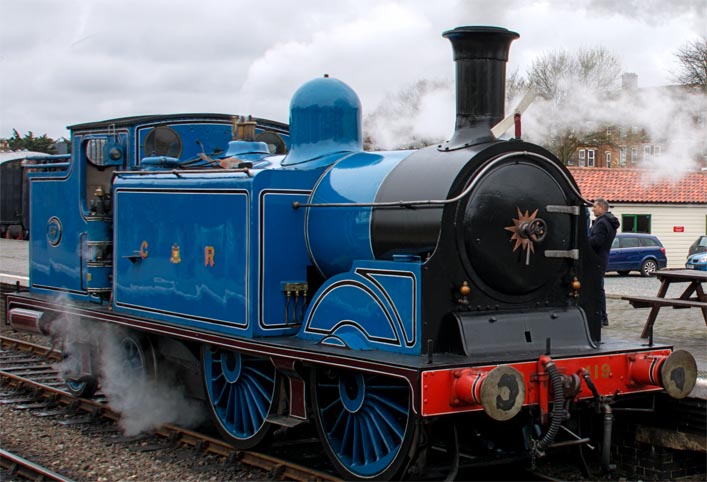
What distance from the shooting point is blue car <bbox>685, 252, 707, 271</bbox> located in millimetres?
22969

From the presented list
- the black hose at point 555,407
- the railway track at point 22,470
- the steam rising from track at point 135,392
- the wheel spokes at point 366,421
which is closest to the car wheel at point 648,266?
the steam rising from track at point 135,392

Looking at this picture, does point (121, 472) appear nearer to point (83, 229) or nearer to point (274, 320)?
point (274, 320)

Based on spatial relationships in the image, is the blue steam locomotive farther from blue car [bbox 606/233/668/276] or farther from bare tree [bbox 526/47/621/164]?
blue car [bbox 606/233/668/276]

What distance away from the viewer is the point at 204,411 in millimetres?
8094

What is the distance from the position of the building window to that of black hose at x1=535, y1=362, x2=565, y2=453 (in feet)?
75.9

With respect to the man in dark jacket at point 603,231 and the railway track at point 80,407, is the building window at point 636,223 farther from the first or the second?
the railway track at point 80,407

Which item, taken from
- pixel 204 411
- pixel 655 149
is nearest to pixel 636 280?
pixel 655 149

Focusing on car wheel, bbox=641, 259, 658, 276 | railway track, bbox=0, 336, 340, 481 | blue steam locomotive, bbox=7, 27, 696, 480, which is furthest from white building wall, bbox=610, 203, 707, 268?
blue steam locomotive, bbox=7, 27, 696, 480

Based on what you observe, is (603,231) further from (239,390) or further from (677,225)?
(677,225)

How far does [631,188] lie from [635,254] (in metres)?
4.82

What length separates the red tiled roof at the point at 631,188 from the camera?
87.7 feet

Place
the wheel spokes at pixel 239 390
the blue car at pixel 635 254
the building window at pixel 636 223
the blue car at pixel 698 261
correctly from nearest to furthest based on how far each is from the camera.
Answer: the wheel spokes at pixel 239 390 → the blue car at pixel 698 261 → the blue car at pixel 635 254 → the building window at pixel 636 223

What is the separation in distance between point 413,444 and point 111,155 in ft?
15.3

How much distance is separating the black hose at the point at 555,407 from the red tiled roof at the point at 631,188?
71.1 ft
